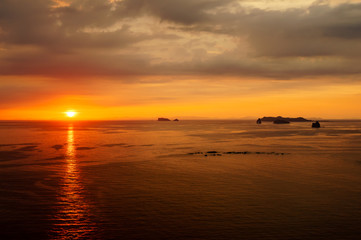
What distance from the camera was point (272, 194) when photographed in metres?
33.0

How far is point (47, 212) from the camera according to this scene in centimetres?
2677

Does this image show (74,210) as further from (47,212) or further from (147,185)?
(147,185)

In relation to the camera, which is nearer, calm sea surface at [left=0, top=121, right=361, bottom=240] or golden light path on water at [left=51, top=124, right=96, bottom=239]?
golden light path on water at [left=51, top=124, right=96, bottom=239]

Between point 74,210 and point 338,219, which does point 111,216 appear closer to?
point 74,210

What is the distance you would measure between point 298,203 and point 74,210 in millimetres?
20444

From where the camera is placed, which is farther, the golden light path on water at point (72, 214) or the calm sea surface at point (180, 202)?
the calm sea surface at point (180, 202)

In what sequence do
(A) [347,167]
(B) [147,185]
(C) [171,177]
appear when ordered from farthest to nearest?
(A) [347,167] → (C) [171,177] → (B) [147,185]

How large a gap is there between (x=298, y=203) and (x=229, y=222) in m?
8.87

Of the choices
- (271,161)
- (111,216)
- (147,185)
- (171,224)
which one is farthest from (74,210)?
(271,161)

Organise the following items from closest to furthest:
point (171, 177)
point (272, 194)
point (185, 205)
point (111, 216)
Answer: point (111, 216) < point (185, 205) < point (272, 194) < point (171, 177)

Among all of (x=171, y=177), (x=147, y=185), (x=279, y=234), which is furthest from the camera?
(x=171, y=177)

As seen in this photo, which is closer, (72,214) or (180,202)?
(72,214)

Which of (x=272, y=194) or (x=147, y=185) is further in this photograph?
(x=147, y=185)

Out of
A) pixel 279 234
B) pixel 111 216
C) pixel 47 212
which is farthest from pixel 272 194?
pixel 47 212
